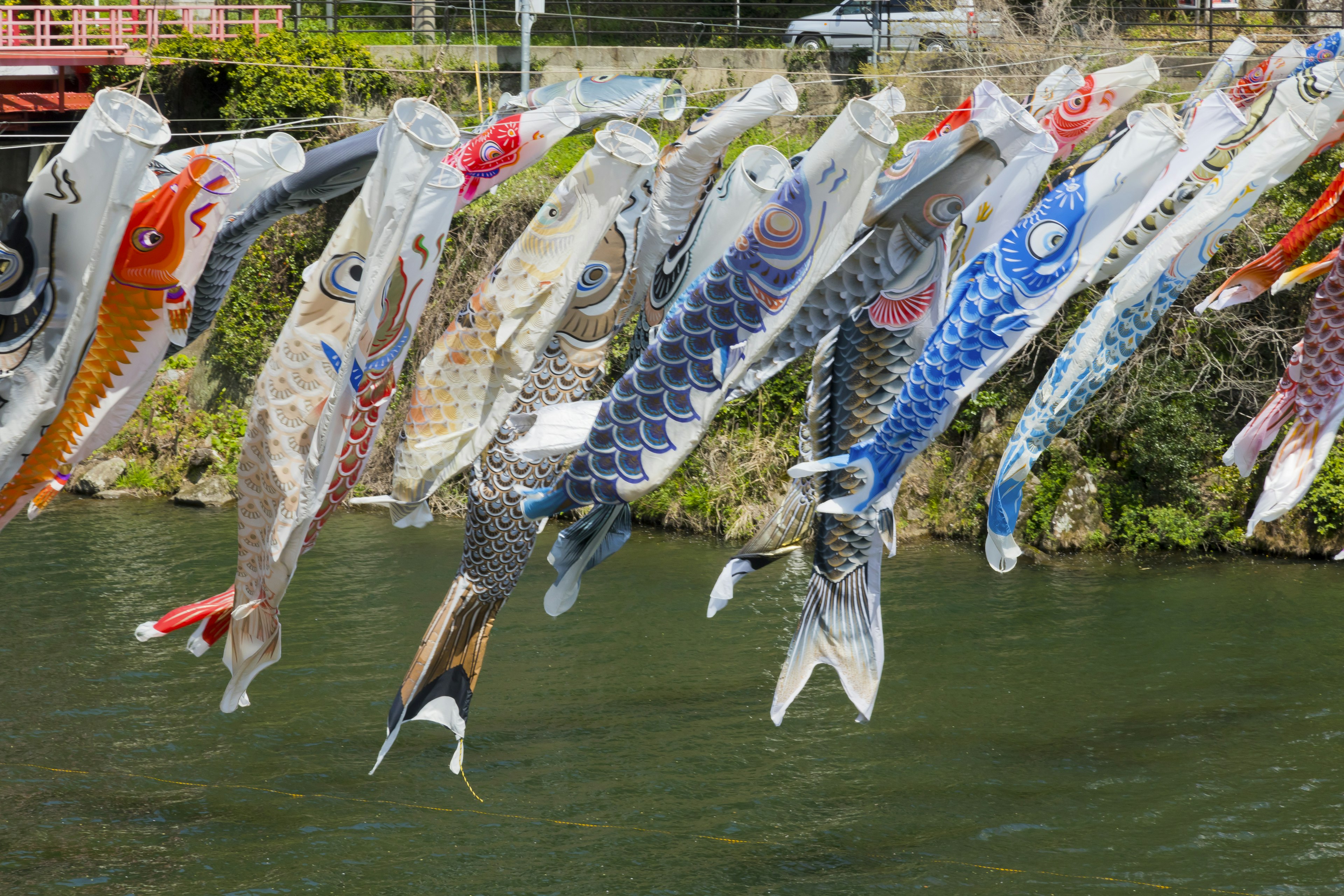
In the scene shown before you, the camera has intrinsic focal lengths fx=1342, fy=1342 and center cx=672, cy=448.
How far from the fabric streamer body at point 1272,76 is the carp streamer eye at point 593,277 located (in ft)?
8.84

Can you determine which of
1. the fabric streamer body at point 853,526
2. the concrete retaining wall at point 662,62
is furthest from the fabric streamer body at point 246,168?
the concrete retaining wall at point 662,62

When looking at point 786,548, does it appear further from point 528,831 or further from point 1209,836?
point 1209,836

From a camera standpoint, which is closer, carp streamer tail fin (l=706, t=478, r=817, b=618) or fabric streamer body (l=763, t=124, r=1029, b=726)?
fabric streamer body (l=763, t=124, r=1029, b=726)

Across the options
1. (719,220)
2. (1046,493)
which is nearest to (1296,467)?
(719,220)

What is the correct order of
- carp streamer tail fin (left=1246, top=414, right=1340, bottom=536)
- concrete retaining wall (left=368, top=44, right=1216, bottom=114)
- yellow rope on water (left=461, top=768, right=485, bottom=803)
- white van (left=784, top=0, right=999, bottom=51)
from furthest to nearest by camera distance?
concrete retaining wall (left=368, top=44, right=1216, bottom=114) < white van (left=784, top=0, right=999, bottom=51) < yellow rope on water (left=461, top=768, right=485, bottom=803) < carp streamer tail fin (left=1246, top=414, right=1340, bottom=536)

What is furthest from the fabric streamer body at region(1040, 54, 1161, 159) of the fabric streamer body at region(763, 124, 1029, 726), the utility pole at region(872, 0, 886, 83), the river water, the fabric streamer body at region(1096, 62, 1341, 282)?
the utility pole at region(872, 0, 886, 83)

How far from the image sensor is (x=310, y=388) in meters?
5.00

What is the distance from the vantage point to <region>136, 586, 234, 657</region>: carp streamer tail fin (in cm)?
562

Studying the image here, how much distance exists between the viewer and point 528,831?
712cm

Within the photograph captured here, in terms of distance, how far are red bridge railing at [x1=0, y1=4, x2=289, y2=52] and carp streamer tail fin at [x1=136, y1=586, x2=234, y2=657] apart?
9.87 m

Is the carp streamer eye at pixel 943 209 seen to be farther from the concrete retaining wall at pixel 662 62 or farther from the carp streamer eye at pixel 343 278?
the concrete retaining wall at pixel 662 62

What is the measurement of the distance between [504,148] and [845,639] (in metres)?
2.37

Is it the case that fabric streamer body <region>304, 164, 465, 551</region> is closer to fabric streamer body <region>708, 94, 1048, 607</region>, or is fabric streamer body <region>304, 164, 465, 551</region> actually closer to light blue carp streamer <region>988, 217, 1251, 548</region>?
fabric streamer body <region>708, 94, 1048, 607</region>

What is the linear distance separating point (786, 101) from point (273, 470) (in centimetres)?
241
